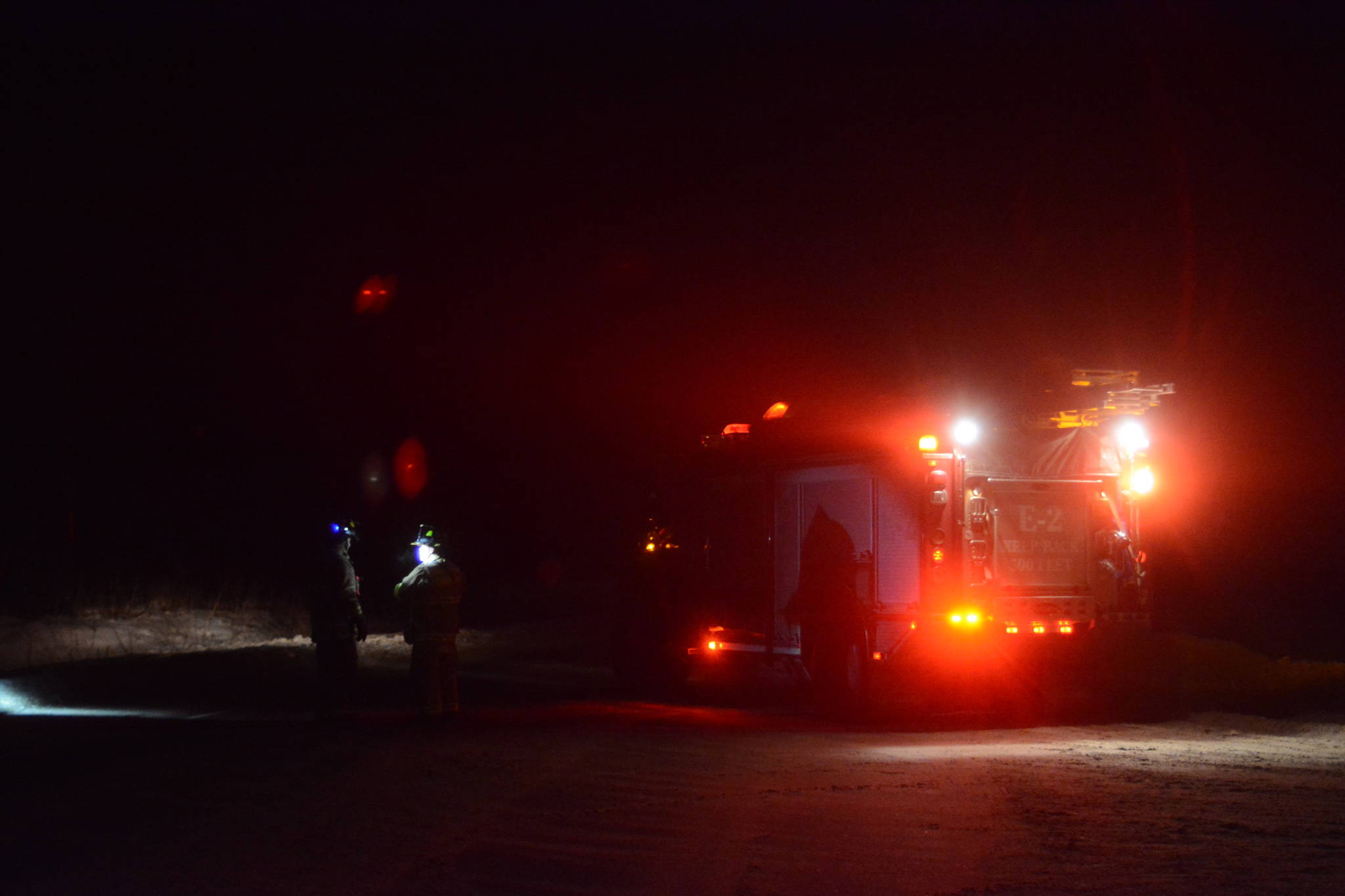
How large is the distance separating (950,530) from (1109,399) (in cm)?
215

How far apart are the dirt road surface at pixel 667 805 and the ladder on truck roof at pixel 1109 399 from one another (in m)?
3.00

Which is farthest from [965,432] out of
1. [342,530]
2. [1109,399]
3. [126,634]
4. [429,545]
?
[126,634]

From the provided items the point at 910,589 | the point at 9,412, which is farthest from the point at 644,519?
the point at 9,412

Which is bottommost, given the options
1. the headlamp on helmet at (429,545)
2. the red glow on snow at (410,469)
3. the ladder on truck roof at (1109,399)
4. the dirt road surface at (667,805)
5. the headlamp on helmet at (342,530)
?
the dirt road surface at (667,805)

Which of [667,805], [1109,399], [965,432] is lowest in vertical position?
[667,805]

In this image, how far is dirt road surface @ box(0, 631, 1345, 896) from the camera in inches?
254

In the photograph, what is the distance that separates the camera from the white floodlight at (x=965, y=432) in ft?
42.7

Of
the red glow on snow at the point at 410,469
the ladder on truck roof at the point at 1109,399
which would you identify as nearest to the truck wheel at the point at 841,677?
the ladder on truck roof at the point at 1109,399

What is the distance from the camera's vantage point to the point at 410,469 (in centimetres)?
6019

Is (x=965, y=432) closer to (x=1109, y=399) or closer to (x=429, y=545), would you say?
(x=1109, y=399)

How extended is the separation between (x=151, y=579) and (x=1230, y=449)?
38.9m

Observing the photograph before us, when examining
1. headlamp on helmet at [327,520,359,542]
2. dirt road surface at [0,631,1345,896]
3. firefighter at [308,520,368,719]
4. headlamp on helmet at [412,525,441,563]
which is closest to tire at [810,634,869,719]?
dirt road surface at [0,631,1345,896]

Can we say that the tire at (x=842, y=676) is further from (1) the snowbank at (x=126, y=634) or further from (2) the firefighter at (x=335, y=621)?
(1) the snowbank at (x=126, y=634)

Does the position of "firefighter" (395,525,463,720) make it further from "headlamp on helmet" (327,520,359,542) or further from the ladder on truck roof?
the ladder on truck roof
